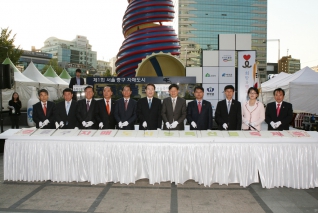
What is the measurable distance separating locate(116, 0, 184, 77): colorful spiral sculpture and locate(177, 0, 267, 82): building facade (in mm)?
80998

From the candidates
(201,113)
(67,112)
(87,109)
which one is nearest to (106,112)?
(87,109)

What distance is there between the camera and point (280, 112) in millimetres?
5219

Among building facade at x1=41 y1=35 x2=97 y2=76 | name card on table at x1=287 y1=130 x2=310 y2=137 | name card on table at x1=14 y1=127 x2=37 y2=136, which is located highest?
building facade at x1=41 y1=35 x2=97 y2=76

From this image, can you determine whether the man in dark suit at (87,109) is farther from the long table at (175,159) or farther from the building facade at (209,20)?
the building facade at (209,20)

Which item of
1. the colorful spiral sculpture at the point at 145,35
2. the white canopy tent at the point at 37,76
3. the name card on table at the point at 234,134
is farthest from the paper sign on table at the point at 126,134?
the white canopy tent at the point at 37,76

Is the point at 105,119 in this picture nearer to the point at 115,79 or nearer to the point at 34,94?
the point at 115,79

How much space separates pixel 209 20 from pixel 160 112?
101212 mm

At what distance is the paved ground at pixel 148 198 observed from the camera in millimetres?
3537

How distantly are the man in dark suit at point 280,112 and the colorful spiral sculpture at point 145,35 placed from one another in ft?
44.1

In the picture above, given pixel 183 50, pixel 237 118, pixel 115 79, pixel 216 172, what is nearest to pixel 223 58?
pixel 115 79

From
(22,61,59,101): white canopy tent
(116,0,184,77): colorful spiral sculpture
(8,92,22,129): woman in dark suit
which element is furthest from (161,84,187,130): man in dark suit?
(22,61,59,101): white canopy tent

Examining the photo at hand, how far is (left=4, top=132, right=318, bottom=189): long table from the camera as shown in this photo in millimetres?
4215

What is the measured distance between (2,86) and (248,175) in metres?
6.83

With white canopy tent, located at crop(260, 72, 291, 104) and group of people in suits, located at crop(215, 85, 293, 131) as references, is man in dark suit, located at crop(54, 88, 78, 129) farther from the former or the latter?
white canopy tent, located at crop(260, 72, 291, 104)
